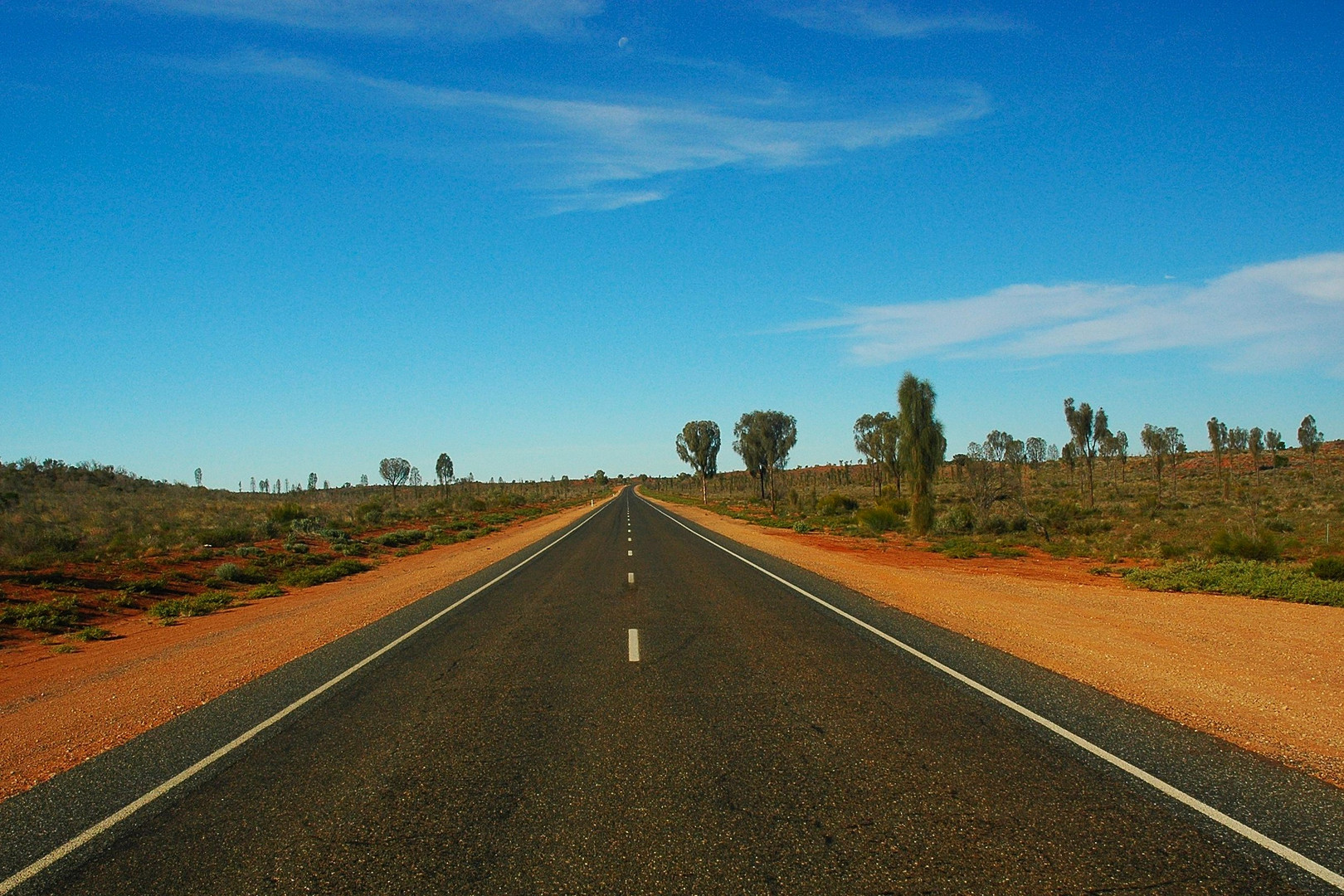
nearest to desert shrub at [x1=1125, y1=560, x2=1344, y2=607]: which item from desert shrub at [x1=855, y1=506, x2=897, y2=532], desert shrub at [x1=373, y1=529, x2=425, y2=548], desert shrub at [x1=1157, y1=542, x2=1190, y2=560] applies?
desert shrub at [x1=1157, y1=542, x2=1190, y2=560]

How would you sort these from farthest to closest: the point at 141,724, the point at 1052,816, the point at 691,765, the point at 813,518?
the point at 813,518 < the point at 141,724 < the point at 691,765 < the point at 1052,816

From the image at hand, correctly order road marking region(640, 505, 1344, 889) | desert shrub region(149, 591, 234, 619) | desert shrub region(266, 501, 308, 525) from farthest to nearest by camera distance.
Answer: desert shrub region(266, 501, 308, 525), desert shrub region(149, 591, 234, 619), road marking region(640, 505, 1344, 889)

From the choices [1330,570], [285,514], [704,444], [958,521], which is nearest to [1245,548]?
[1330,570]

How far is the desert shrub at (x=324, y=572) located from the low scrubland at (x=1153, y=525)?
18305 millimetres

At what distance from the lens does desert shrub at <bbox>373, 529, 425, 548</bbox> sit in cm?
3331

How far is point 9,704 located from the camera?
8.62 m

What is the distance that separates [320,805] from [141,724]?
353 centimetres

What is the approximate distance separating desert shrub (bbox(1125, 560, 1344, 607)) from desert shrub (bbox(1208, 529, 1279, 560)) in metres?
2.69

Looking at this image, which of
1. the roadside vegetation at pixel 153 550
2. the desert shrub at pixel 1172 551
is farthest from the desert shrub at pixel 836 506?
the desert shrub at pixel 1172 551

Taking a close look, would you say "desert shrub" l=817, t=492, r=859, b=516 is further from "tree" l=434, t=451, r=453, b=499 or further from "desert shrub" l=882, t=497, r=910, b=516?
"tree" l=434, t=451, r=453, b=499

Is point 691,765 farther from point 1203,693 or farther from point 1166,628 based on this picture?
point 1166,628

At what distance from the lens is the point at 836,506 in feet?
157

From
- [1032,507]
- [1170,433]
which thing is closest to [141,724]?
[1032,507]

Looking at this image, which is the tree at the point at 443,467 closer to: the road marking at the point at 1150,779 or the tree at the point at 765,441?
the tree at the point at 765,441
